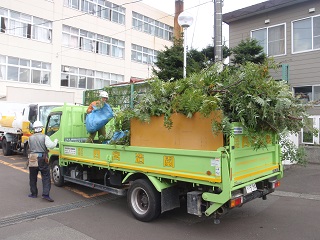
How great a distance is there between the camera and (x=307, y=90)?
44.5 ft

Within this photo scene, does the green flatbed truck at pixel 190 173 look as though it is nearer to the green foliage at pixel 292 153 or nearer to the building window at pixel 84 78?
the green foliage at pixel 292 153

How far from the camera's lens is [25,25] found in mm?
24750

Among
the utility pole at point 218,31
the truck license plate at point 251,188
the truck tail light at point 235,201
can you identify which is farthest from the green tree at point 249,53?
the truck tail light at point 235,201

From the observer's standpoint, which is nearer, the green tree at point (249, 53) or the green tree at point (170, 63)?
the green tree at point (249, 53)

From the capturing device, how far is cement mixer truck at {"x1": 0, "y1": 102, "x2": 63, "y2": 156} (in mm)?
12320

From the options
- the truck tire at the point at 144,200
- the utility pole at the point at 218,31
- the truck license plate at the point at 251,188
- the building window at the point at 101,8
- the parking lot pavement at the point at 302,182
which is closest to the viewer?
the truck license plate at the point at 251,188

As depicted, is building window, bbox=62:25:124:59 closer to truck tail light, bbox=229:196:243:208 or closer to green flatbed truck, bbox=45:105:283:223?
green flatbed truck, bbox=45:105:283:223

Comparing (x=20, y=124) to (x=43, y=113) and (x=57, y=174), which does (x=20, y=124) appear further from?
(x=57, y=174)

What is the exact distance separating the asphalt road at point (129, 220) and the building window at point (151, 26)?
29374 millimetres

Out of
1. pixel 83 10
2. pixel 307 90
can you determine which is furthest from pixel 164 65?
pixel 83 10

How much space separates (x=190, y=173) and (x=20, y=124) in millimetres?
10731

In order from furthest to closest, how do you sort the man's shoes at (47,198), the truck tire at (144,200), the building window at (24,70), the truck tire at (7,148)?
the building window at (24,70) → the truck tire at (7,148) → the man's shoes at (47,198) → the truck tire at (144,200)

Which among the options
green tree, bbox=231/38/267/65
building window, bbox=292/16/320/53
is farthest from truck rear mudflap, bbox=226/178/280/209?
building window, bbox=292/16/320/53

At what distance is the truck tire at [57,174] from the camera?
770cm
